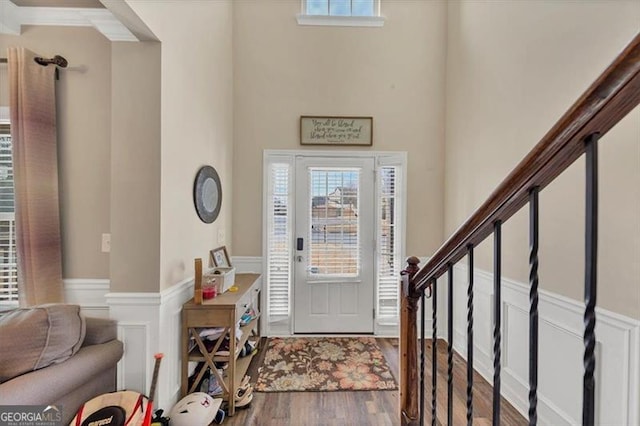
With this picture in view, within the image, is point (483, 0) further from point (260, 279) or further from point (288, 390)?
point (288, 390)

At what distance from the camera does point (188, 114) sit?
7.89 ft

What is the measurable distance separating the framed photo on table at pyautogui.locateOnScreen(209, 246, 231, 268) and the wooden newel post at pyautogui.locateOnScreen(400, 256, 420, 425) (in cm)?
198

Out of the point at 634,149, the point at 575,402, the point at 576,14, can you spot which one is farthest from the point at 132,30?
the point at 575,402

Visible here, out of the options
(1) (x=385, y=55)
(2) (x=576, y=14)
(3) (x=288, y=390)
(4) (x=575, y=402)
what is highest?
(1) (x=385, y=55)

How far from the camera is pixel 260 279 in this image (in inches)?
139

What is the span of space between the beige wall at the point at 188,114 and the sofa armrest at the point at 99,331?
1.22 ft

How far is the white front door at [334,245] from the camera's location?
142 inches

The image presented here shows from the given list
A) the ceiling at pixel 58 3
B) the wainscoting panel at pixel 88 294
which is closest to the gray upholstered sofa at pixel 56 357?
the wainscoting panel at pixel 88 294

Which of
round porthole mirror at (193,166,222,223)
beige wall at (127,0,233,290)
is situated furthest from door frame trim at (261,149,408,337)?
round porthole mirror at (193,166,222,223)

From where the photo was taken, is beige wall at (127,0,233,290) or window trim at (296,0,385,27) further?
window trim at (296,0,385,27)

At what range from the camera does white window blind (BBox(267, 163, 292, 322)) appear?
3.60 metres

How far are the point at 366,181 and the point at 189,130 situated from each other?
1.97 metres

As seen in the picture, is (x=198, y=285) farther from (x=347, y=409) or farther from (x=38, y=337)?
(x=347, y=409)

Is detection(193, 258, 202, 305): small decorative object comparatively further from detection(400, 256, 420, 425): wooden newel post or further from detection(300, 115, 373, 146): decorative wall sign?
detection(300, 115, 373, 146): decorative wall sign
